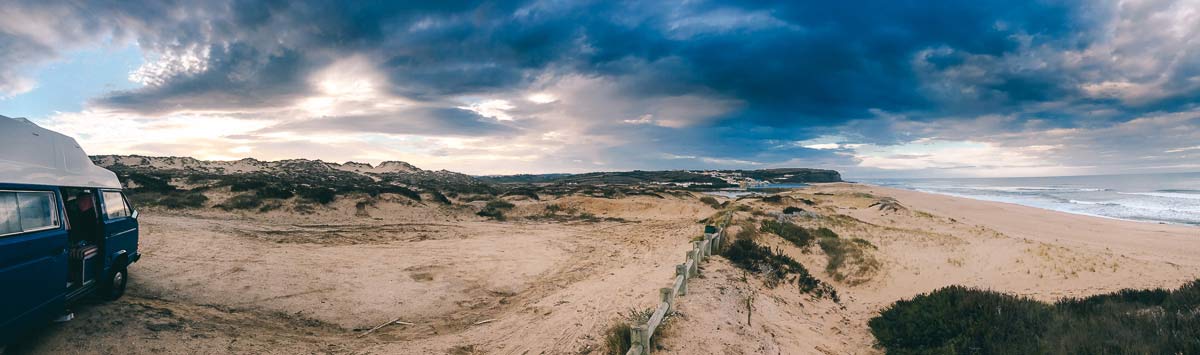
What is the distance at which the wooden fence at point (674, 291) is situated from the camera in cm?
535

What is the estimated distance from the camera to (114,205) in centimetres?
737

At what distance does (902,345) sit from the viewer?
6984 mm

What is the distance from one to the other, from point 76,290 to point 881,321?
11.9m

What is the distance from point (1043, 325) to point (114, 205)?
14.1 meters

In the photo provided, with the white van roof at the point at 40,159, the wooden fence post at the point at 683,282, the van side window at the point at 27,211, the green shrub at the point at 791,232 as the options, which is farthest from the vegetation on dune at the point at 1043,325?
the white van roof at the point at 40,159

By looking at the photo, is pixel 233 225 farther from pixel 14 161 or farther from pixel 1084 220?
pixel 1084 220

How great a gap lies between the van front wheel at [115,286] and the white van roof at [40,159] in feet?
4.62

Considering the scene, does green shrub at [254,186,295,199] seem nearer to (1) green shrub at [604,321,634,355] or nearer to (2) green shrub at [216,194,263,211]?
(2) green shrub at [216,194,263,211]

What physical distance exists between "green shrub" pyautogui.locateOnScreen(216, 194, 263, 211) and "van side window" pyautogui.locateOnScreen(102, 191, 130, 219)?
14856mm

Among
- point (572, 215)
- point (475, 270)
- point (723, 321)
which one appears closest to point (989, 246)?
point (723, 321)

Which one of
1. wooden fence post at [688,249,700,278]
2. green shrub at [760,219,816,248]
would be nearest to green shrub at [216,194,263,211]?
wooden fence post at [688,249,700,278]

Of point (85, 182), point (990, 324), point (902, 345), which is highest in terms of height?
point (85, 182)

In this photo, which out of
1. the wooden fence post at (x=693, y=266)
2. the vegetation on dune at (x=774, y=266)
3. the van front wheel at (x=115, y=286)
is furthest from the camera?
the vegetation on dune at (x=774, y=266)

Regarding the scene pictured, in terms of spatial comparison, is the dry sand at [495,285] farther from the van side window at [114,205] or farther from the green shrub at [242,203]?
the van side window at [114,205]
